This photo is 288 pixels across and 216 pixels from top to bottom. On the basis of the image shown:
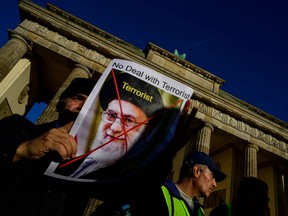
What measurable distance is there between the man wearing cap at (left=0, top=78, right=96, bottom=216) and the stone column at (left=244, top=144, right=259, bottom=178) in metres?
11.4

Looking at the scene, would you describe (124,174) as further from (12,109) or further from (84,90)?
(12,109)

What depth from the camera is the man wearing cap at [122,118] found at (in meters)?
1.22

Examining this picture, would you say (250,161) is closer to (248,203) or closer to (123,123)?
(248,203)

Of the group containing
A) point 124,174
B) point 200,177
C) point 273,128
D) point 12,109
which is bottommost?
point 124,174

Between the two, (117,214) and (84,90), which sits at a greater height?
(84,90)

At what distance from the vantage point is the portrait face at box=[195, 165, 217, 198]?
2752 mm

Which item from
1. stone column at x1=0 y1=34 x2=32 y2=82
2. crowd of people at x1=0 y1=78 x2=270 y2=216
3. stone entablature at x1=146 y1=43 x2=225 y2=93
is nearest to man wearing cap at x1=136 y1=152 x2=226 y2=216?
crowd of people at x1=0 y1=78 x2=270 y2=216

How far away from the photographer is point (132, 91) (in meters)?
1.40

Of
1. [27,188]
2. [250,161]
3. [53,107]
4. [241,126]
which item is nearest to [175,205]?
[27,188]

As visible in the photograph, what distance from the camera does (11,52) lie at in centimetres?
963

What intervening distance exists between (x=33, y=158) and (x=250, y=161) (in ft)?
40.5

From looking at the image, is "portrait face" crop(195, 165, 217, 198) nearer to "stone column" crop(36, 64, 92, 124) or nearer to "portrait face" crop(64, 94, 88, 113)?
"portrait face" crop(64, 94, 88, 113)

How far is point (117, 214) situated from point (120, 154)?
613mm

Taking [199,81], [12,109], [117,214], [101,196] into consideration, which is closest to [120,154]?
[101,196]
